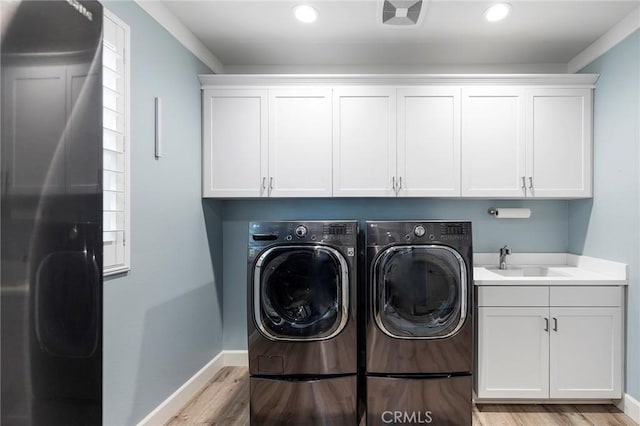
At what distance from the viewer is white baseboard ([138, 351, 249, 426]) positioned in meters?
2.04

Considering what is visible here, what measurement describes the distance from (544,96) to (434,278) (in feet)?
5.39

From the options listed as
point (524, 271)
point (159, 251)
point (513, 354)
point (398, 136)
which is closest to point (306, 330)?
point (159, 251)

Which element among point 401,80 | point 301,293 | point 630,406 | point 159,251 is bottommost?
point 630,406

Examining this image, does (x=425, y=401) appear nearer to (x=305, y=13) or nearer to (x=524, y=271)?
(x=524, y=271)

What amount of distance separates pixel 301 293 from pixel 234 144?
4.14 feet

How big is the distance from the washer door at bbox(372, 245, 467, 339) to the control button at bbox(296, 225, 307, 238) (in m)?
0.46

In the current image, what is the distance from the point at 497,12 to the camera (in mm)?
2135

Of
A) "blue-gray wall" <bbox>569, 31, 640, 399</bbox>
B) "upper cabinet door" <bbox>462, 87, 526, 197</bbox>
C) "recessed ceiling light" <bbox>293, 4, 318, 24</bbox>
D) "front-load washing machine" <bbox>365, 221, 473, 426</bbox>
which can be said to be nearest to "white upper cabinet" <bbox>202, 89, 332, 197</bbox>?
"recessed ceiling light" <bbox>293, 4, 318, 24</bbox>

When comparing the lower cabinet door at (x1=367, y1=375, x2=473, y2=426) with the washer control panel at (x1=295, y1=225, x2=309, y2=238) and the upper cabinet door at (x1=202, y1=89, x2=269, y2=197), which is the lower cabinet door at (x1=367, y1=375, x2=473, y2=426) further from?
the upper cabinet door at (x1=202, y1=89, x2=269, y2=197)

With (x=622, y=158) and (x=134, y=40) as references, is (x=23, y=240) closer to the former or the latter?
(x=134, y=40)

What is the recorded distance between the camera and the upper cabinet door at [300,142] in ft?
8.51

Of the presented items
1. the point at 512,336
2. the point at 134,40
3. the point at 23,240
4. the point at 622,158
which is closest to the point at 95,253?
the point at 23,240

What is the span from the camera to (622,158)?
2.27 m

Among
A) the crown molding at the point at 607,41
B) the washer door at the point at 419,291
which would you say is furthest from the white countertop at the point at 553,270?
the crown molding at the point at 607,41
